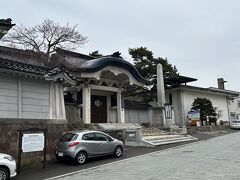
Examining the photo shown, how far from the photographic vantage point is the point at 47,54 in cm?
2044

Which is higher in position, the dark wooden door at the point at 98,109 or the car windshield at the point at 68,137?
the dark wooden door at the point at 98,109

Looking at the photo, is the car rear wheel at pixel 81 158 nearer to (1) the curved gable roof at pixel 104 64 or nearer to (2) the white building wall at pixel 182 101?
(1) the curved gable roof at pixel 104 64

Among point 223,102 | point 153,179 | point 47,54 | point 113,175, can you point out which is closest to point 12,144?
point 113,175

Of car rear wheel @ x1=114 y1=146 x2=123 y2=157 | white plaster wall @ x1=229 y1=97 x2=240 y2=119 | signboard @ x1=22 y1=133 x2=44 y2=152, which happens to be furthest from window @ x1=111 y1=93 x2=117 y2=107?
white plaster wall @ x1=229 y1=97 x2=240 y2=119

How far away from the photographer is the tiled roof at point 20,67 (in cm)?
1261

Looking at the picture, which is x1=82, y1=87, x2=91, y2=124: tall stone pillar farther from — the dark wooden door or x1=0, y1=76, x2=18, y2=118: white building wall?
x1=0, y1=76, x2=18, y2=118: white building wall

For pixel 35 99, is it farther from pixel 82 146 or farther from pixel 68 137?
pixel 82 146

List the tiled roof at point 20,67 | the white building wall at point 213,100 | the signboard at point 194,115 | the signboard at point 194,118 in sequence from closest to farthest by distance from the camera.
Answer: the tiled roof at point 20,67 < the signboard at point 194,118 < the signboard at point 194,115 < the white building wall at point 213,100

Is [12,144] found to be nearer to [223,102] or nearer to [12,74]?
[12,74]

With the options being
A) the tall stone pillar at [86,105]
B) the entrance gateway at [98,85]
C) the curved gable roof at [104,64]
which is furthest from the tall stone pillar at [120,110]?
the tall stone pillar at [86,105]

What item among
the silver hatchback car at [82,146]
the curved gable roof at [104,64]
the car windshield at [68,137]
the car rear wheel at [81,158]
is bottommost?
the car rear wheel at [81,158]

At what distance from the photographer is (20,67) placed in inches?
528

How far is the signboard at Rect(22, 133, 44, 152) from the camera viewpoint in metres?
11.6

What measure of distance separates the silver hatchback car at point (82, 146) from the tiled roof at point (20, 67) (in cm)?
345
